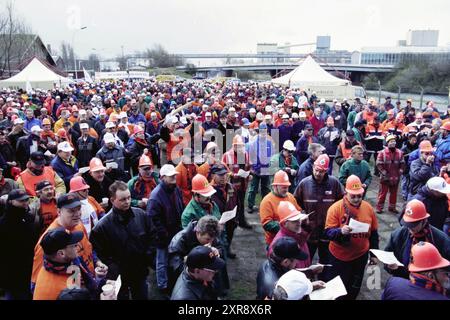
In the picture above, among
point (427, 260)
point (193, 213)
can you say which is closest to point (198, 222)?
point (193, 213)

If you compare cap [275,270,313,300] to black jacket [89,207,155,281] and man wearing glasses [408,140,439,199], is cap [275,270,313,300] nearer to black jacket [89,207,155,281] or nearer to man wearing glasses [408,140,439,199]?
black jacket [89,207,155,281]

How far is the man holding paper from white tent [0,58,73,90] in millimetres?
25450

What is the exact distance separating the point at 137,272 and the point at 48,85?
2628 cm

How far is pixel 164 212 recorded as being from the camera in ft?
15.5

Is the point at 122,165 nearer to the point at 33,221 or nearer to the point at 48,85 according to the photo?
the point at 33,221

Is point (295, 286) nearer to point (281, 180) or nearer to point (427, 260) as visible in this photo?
point (427, 260)

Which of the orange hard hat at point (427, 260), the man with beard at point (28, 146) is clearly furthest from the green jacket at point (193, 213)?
the man with beard at point (28, 146)

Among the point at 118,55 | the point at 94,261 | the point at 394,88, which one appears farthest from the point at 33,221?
the point at 118,55

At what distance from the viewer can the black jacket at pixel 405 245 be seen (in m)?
3.55

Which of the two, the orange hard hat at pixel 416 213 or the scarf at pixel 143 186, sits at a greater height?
the orange hard hat at pixel 416 213

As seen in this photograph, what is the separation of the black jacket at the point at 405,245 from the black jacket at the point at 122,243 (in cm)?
255

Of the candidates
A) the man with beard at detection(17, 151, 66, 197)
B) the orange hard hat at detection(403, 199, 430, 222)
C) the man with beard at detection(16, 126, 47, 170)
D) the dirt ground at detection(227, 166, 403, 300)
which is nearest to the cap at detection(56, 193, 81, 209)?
the man with beard at detection(17, 151, 66, 197)

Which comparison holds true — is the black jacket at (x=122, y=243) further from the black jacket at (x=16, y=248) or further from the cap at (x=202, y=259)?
the cap at (x=202, y=259)

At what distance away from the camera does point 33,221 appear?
13.2 ft
